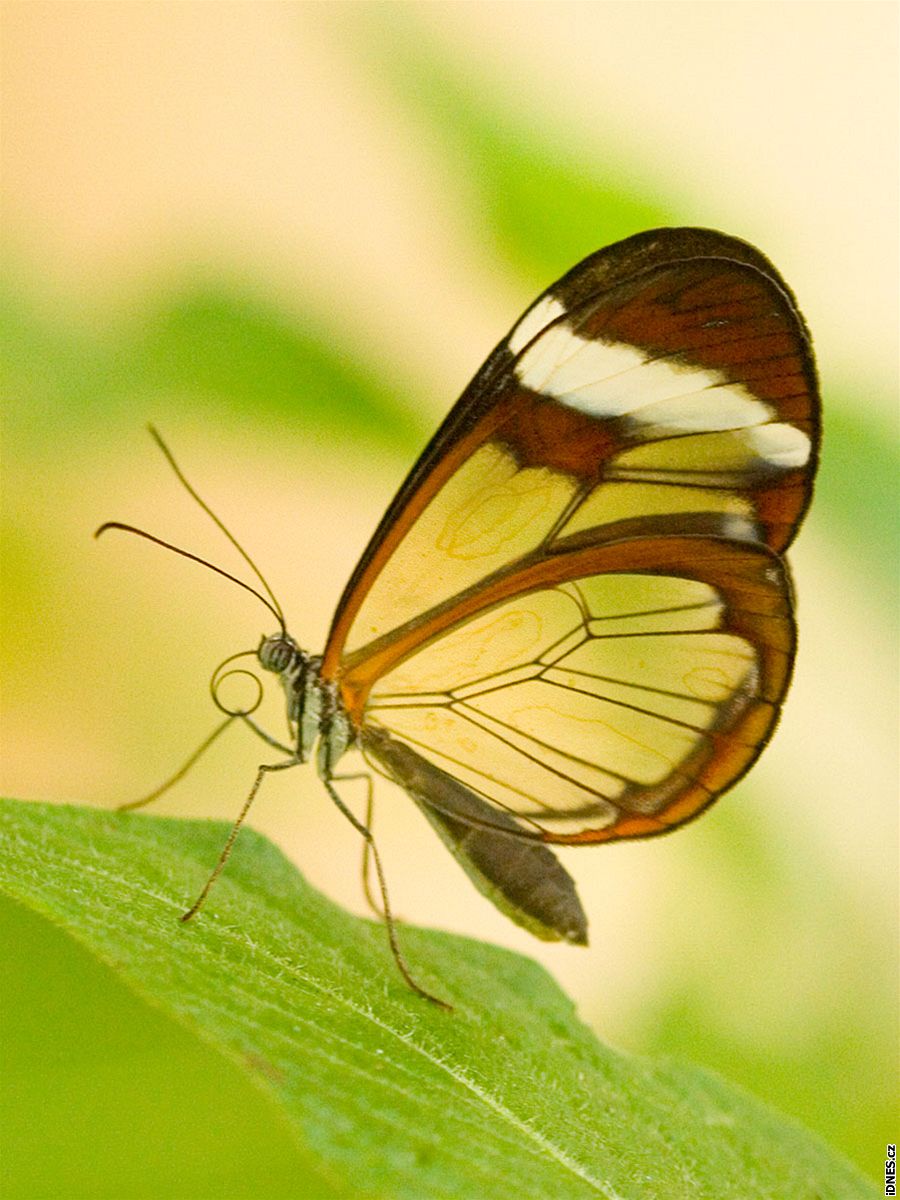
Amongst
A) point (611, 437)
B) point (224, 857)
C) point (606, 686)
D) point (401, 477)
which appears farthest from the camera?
point (401, 477)

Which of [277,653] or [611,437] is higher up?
[611,437]

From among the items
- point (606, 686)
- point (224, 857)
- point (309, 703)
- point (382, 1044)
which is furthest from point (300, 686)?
point (382, 1044)

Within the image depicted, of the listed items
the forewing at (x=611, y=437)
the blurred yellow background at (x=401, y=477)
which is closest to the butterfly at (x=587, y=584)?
the forewing at (x=611, y=437)

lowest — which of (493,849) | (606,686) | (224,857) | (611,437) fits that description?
(224,857)

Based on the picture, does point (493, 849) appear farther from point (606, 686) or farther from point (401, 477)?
point (401, 477)

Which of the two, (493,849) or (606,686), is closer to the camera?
(493,849)

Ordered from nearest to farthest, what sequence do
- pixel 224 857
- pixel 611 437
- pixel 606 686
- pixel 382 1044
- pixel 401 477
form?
pixel 382 1044 → pixel 224 857 → pixel 611 437 → pixel 606 686 → pixel 401 477

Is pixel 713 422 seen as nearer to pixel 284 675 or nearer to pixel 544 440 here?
pixel 544 440

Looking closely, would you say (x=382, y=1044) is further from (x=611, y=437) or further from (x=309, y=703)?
(x=611, y=437)
